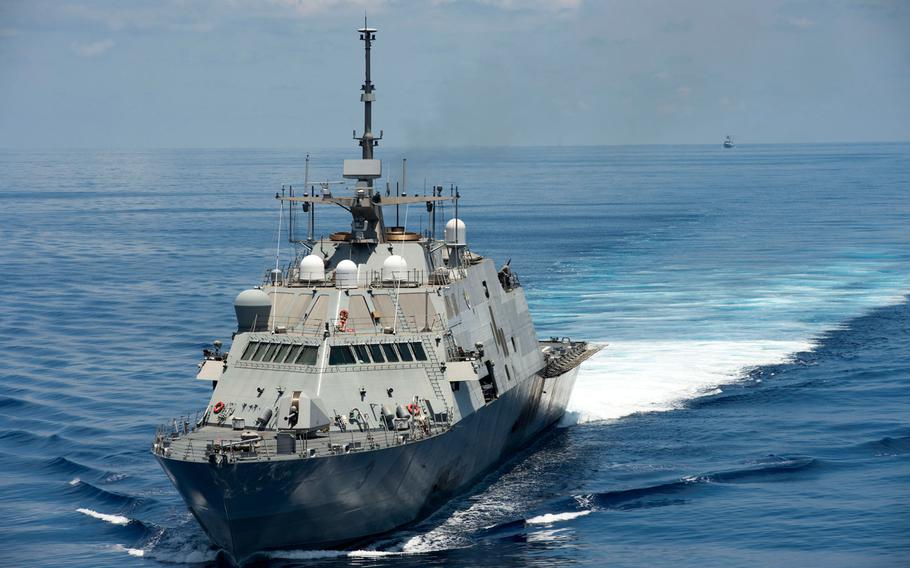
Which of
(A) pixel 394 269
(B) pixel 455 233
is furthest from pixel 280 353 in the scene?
(B) pixel 455 233

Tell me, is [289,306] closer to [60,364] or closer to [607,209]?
[60,364]

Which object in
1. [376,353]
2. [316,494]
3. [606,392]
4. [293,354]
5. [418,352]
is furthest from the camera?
[606,392]

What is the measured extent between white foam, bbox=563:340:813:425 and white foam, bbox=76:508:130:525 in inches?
685

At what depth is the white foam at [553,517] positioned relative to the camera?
3289 cm

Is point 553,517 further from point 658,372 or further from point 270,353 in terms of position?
point 658,372

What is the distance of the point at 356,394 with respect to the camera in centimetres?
3209

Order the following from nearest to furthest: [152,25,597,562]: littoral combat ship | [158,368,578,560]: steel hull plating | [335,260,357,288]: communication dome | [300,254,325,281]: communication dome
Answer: [158,368,578,560]: steel hull plating
[152,25,597,562]: littoral combat ship
[335,260,357,288]: communication dome
[300,254,325,281]: communication dome

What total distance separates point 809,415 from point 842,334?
13.6m

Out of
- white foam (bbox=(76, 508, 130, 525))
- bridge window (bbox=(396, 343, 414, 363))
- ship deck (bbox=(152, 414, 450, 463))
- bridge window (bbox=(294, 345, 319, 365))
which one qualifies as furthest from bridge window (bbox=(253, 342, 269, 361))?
white foam (bbox=(76, 508, 130, 525))

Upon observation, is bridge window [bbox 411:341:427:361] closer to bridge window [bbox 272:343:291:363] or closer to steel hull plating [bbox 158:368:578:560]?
steel hull plating [bbox 158:368:578:560]

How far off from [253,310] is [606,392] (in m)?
17.9

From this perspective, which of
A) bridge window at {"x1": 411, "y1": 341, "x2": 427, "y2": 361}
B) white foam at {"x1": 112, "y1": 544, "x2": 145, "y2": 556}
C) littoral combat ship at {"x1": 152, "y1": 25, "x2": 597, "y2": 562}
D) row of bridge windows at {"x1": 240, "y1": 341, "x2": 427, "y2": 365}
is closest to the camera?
littoral combat ship at {"x1": 152, "y1": 25, "x2": 597, "y2": 562}

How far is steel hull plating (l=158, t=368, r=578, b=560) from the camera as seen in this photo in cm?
2827

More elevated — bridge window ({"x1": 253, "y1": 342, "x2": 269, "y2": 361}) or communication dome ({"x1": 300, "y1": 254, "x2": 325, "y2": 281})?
communication dome ({"x1": 300, "y1": 254, "x2": 325, "y2": 281})
